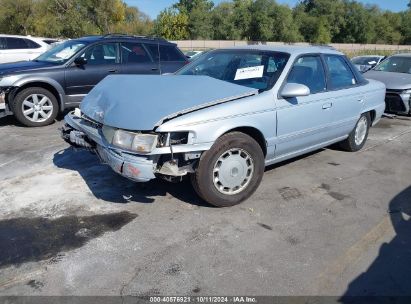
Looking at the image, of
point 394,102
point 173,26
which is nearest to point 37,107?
point 394,102

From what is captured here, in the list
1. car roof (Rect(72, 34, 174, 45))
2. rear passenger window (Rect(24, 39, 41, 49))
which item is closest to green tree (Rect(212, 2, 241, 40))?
rear passenger window (Rect(24, 39, 41, 49))

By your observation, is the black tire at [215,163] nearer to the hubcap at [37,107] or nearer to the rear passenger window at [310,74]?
the rear passenger window at [310,74]

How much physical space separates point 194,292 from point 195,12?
→ 6730cm

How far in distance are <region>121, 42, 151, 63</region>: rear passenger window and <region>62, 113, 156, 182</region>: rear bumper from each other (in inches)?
157

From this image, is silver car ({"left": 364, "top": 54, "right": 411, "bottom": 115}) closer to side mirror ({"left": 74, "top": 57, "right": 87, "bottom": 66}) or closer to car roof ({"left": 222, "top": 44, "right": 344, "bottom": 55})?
car roof ({"left": 222, "top": 44, "right": 344, "bottom": 55})

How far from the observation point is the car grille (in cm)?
878

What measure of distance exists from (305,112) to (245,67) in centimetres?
88

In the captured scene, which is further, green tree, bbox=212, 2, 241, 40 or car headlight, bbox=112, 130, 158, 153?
green tree, bbox=212, 2, 241, 40

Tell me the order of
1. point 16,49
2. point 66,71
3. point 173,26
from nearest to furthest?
point 66,71 < point 16,49 < point 173,26

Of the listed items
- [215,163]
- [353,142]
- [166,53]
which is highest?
[166,53]

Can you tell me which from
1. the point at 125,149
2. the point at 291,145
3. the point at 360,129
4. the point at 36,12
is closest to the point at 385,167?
the point at 360,129

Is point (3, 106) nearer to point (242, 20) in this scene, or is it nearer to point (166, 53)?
point (166, 53)

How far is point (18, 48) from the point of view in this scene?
12.5 meters

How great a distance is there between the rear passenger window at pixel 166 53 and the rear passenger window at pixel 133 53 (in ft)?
0.63
